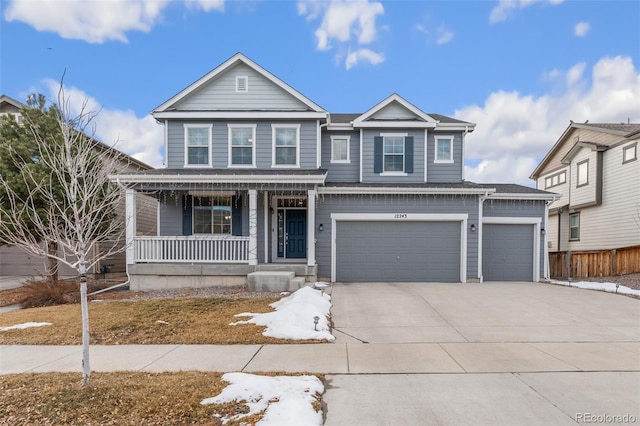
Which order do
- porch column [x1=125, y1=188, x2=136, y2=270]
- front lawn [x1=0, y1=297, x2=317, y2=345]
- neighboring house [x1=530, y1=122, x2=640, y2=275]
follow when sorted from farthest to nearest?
1. neighboring house [x1=530, y1=122, x2=640, y2=275]
2. porch column [x1=125, y1=188, x2=136, y2=270]
3. front lawn [x1=0, y1=297, x2=317, y2=345]

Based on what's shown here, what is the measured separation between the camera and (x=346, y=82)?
21.1m

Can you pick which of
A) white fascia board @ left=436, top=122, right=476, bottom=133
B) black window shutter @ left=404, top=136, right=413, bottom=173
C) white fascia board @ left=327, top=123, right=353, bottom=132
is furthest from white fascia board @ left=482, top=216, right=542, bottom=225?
white fascia board @ left=327, top=123, right=353, bottom=132

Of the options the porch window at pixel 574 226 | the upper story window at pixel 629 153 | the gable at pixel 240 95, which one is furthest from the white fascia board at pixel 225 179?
the porch window at pixel 574 226

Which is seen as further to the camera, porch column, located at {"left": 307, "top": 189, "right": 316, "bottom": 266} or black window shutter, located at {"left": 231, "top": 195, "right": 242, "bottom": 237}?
black window shutter, located at {"left": 231, "top": 195, "right": 242, "bottom": 237}

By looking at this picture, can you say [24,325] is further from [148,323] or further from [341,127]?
[341,127]

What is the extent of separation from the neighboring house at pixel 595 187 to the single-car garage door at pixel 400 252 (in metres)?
7.87

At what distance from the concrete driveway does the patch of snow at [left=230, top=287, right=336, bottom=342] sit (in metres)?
0.36

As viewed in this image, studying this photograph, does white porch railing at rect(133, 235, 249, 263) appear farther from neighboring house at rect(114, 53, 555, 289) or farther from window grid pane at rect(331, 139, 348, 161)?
window grid pane at rect(331, 139, 348, 161)

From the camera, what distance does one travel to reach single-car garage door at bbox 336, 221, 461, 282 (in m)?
11.9

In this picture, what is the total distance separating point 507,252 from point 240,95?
11.7 meters

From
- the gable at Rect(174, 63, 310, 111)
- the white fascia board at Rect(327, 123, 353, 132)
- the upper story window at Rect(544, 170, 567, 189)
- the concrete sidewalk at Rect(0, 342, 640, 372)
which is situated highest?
the gable at Rect(174, 63, 310, 111)

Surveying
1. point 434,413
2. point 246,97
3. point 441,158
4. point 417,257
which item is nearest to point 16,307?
point 246,97

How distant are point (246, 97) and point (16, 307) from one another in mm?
9623

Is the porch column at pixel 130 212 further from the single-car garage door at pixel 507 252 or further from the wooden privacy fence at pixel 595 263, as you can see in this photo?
the wooden privacy fence at pixel 595 263
